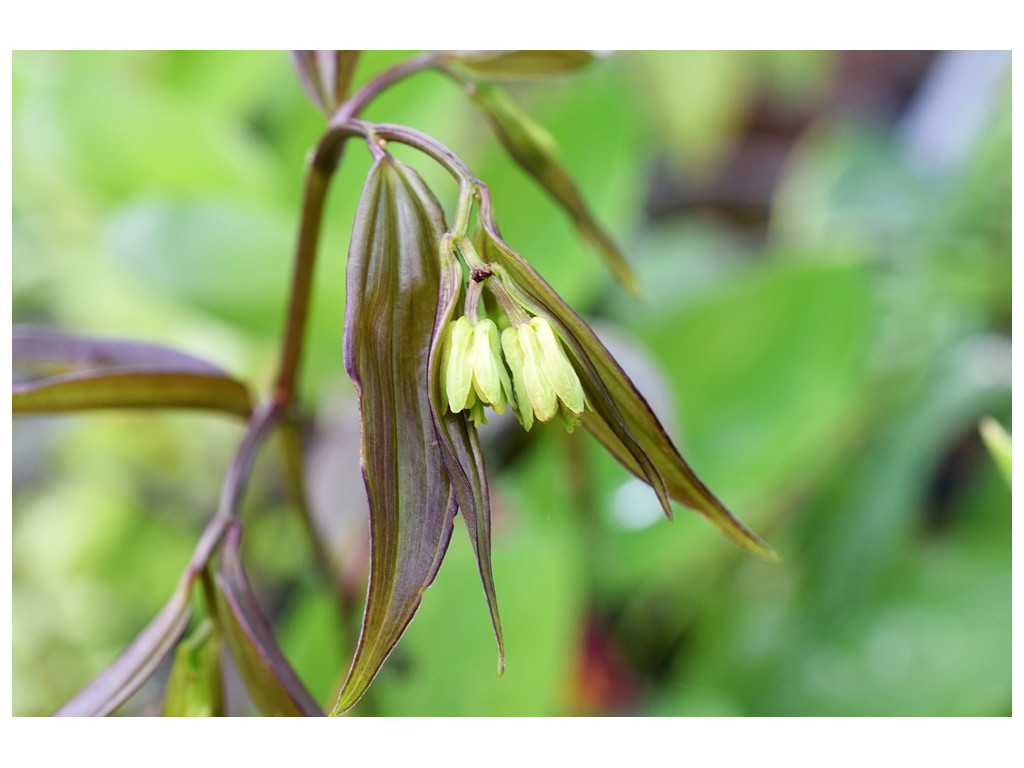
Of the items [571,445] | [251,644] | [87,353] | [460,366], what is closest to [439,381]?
[460,366]

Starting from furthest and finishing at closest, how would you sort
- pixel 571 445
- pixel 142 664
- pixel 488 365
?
1. pixel 571 445
2. pixel 142 664
3. pixel 488 365

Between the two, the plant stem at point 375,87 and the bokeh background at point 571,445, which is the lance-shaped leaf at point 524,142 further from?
the bokeh background at point 571,445

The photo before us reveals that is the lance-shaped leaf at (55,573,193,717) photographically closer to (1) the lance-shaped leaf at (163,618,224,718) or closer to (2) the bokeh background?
(1) the lance-shaped leaf at (163,618,224,718)

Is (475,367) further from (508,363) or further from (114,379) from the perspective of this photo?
(114,379)

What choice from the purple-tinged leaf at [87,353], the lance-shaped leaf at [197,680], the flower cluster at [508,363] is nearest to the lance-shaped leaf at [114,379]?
the purple-tinged leaf at [87,353]

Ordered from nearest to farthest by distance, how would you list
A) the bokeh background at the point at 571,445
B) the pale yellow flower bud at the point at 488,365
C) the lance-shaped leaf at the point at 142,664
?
the pale yellow flower bud at the point at 488,365 → the lance-shaped leaf at the point at 142,664 → the bokeh background at the point at 571,445

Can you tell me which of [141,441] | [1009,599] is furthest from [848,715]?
[141,441]
